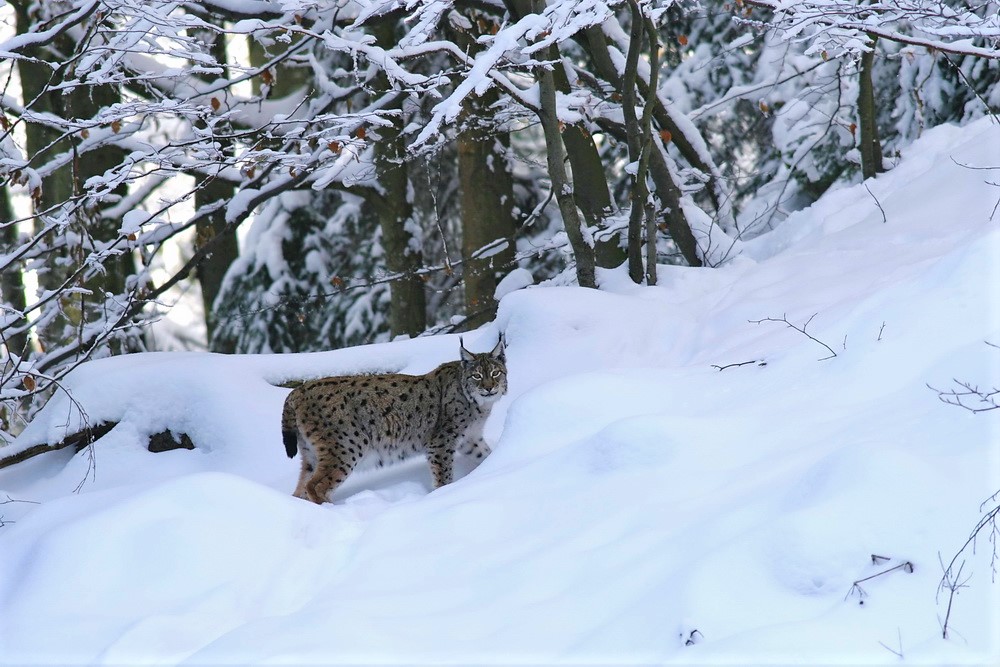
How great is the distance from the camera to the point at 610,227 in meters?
8.88

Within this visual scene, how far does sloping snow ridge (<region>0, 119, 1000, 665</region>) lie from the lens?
3133 mm

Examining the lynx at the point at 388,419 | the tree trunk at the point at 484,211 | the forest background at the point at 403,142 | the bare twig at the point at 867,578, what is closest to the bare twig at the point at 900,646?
the bare twig at the point at 867,578

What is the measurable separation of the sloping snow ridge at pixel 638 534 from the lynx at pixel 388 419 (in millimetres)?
234

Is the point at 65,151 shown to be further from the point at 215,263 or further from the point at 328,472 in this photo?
the point at 328,472

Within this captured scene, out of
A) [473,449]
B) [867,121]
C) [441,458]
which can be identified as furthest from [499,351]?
[867,121]

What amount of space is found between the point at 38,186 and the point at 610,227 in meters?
4.59

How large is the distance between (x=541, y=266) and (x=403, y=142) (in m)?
2.16

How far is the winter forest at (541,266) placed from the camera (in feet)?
11.7

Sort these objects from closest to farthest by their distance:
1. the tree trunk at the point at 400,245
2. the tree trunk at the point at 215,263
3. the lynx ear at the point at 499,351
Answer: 1. the lynx ear at the point at 499,351
2. the tree trunk at the point at 400,245
3. the tree trunk at the point at 215,263

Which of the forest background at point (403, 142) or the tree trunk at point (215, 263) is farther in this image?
the tree trunk at point (215, 263)

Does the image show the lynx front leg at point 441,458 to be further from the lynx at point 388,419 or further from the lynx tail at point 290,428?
the lynx tail at point 290,428

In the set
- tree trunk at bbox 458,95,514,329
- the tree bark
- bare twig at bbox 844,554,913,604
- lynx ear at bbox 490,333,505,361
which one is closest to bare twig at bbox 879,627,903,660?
bare twig at bbox 844,554,913,604

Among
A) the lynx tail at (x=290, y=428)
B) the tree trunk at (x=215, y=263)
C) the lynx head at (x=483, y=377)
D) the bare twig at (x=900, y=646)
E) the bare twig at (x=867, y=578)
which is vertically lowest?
the tree trunk at (x=215, y=263)

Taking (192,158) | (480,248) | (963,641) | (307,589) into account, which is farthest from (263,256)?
(963,641)
